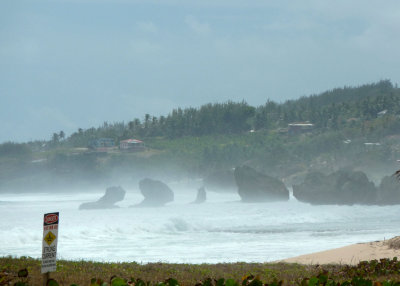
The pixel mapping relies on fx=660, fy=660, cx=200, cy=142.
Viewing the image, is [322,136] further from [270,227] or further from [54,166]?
[270,227]

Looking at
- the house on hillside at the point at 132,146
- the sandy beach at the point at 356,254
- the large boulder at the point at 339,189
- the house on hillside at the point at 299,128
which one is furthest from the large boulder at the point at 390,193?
the house on hillside at the point at 132,146

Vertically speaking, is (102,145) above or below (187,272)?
above

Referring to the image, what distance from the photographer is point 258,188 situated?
88.4 meters

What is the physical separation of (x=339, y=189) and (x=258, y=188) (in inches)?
503

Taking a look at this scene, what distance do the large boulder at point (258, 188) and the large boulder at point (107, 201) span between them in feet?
53.9

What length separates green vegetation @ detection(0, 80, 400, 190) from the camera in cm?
13650

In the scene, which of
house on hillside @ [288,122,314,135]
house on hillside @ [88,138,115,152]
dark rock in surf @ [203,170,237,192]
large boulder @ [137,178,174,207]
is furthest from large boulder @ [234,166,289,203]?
house on hillside @ [88,138,115,152]

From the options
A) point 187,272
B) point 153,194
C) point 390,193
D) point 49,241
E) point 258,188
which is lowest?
point 153,194

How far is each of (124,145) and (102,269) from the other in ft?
540

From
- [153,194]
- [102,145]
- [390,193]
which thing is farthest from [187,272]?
[102,145]

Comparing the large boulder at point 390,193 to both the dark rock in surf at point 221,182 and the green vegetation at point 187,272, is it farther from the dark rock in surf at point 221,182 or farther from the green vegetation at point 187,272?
the green vegetation at point 187,272

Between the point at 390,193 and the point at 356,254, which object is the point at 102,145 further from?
the point at 356,254

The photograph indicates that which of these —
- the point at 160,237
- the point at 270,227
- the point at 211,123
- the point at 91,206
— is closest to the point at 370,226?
the point at 270,227

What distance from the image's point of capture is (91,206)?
82750 mm
